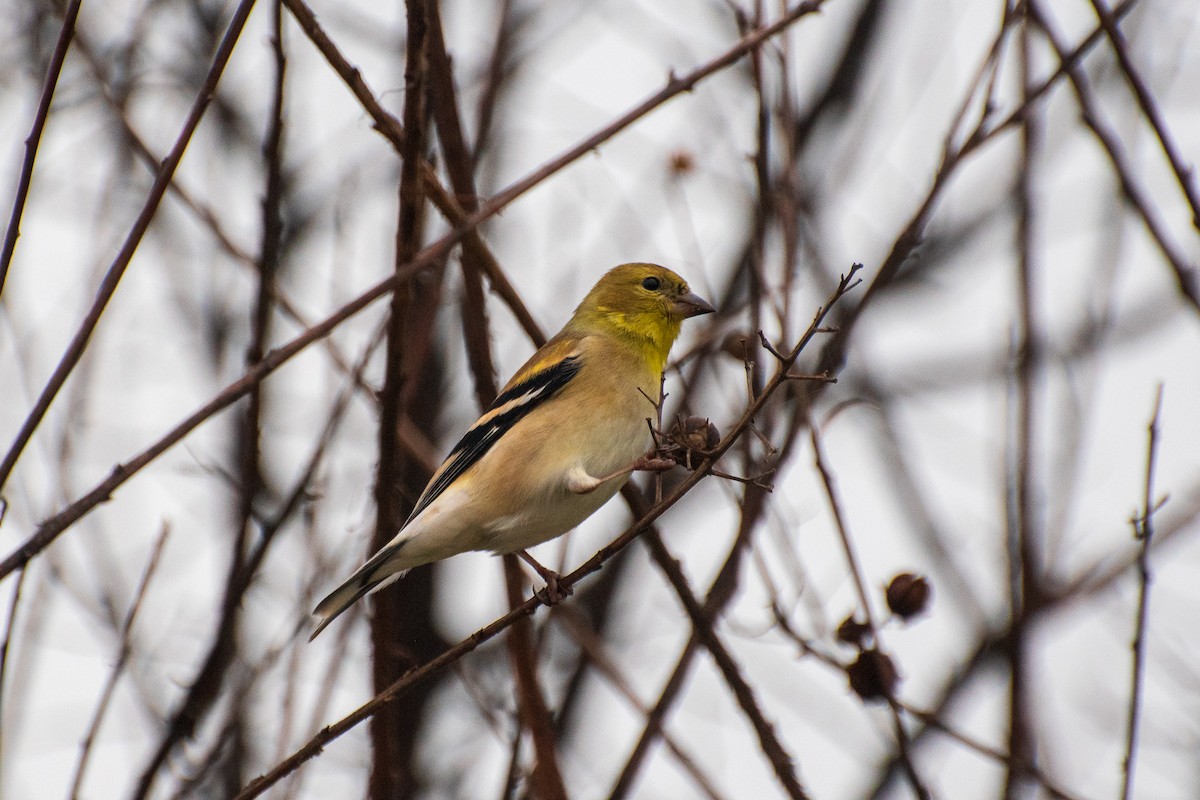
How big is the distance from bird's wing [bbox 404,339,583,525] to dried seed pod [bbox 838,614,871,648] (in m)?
1.63

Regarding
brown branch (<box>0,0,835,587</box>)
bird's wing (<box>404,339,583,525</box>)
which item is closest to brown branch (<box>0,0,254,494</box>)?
brown branch (<box>0,0,835,587</box>)

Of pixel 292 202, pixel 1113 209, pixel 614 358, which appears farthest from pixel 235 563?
pixel 292 202

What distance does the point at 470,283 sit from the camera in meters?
4.01

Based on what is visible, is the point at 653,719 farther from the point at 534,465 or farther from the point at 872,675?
the point at 534,465

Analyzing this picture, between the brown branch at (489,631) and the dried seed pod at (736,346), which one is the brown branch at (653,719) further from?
the dried seed pod at (736,346)

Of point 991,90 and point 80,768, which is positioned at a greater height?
point 991,90

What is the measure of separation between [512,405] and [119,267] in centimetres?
256

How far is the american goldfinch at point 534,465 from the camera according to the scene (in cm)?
432

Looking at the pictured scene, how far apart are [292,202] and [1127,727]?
6.22m

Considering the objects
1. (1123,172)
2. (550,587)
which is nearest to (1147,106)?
(1123,172)

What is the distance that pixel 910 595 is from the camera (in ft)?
11.8

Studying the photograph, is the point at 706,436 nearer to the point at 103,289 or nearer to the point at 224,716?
the point at 103,289

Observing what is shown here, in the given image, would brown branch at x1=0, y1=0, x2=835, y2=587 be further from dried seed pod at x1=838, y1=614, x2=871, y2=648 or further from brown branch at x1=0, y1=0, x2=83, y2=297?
dried seed pod at x1=838, y1=614, x2=871, y2=648

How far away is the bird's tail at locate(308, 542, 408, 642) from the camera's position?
4020mm
